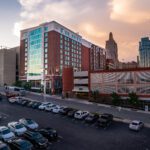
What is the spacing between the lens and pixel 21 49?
116 m

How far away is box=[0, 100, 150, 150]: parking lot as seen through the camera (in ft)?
92.4

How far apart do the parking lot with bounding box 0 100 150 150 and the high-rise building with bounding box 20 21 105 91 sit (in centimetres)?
5214

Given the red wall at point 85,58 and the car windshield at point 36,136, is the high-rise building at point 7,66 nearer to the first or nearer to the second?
the red wall at point 85,58

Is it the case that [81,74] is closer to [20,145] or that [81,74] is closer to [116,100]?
[116,100]

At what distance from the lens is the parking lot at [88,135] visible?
28164 mm

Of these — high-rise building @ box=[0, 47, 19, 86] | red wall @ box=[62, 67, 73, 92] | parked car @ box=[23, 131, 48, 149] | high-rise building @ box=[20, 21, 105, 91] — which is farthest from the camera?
high-rise building @ box=[0, 47, 19, 86]

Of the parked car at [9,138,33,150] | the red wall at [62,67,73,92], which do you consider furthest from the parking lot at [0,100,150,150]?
the red wall at [62,67,73,92]

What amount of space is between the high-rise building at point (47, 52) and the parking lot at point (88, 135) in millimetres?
52145

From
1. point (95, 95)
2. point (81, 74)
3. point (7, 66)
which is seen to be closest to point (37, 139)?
point (95, 95)

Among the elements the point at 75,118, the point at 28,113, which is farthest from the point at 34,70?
the point at 75,118

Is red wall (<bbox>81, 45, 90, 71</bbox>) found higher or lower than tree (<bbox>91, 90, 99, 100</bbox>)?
higher

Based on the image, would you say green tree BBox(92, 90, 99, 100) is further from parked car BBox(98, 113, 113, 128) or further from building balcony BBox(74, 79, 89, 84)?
parked car BBox(98, 113, 113, 128)

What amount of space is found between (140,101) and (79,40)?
7567 cm

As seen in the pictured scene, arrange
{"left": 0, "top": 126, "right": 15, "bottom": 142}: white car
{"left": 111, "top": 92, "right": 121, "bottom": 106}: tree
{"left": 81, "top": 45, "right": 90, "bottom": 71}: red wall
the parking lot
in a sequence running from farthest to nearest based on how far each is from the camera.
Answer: {"left": 81, "top": 45, "right": 90, "bottom": 71}: red wall, {"left": 111, "top": 92, "right": 121, "bottom": 106}: tree, {"left": 0, "top": 126, "right": 15, "bottom": 142}: white car, the parking lot
